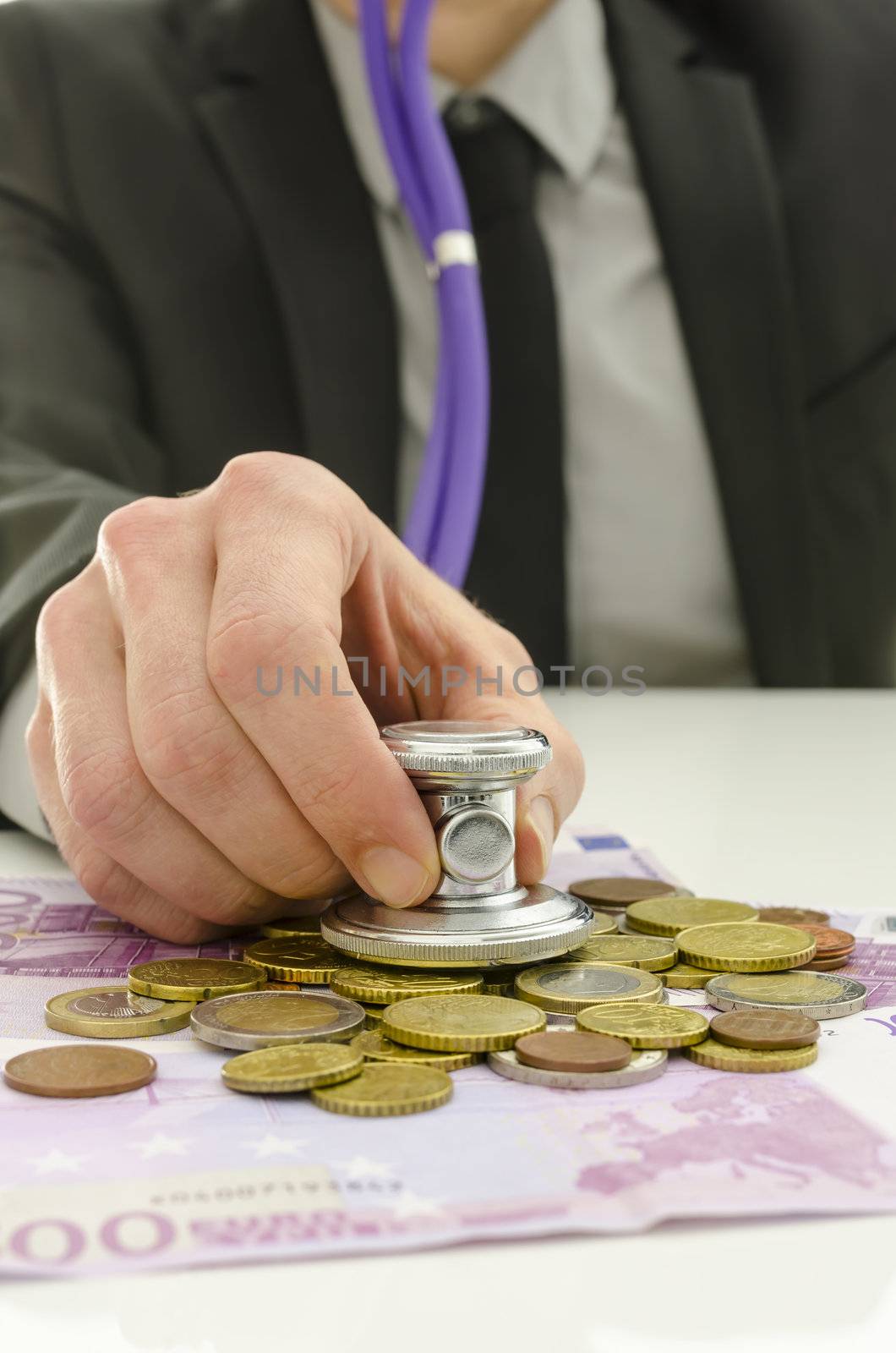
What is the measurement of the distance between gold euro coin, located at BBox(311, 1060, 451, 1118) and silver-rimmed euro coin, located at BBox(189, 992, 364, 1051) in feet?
0.14

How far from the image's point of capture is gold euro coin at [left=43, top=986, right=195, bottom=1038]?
27.5 inches

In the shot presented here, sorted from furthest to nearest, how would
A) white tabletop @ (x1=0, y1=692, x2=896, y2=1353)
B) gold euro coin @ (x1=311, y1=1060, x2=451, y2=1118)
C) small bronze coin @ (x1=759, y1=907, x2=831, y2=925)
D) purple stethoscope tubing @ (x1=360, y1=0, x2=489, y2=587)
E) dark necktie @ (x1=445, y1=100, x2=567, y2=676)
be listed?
dark necktie @ (x1=445, y1=100, x2=567, y2=676) < purple stethoscope tubing @ (x1=360, y1=0, x2=489, y2=587) < small bronze coin @ (x1=759, y1=907, x2=831, y2=925) < gold euro coin @ (x1=311, y1=1060, x2=451, y2=1118) < white tabletop @ (x1=0, y1=692, x2=896, y2=1353)

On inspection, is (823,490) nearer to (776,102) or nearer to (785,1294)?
(776,102)

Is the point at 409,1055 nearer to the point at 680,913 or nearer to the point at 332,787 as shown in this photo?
the point at 332,787

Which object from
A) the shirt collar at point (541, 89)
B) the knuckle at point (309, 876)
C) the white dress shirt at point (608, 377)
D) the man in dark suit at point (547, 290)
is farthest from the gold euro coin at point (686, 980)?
the shirt collar at point (541, 89)

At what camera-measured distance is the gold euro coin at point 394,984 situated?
732 mm

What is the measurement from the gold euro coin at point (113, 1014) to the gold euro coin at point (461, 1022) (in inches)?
4.7

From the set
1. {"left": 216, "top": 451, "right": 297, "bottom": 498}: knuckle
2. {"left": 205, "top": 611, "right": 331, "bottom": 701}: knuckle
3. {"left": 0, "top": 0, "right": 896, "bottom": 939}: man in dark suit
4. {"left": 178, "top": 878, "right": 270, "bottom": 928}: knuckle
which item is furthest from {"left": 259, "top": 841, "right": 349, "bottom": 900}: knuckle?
{"left": 0, "top": 0, "right": 896, "bottom": 939}: man in dark suit

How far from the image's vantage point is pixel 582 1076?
624 mm

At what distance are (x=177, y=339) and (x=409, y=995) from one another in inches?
56.4

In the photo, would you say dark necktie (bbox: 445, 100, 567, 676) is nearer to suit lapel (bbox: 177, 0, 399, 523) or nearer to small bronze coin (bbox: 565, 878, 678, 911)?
suit lapel (bbox: 177, 0, 399, 523)

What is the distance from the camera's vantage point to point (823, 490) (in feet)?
6.66

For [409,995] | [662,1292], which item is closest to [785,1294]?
[662,1292]

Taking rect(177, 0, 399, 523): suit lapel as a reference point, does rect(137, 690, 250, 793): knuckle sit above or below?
below
